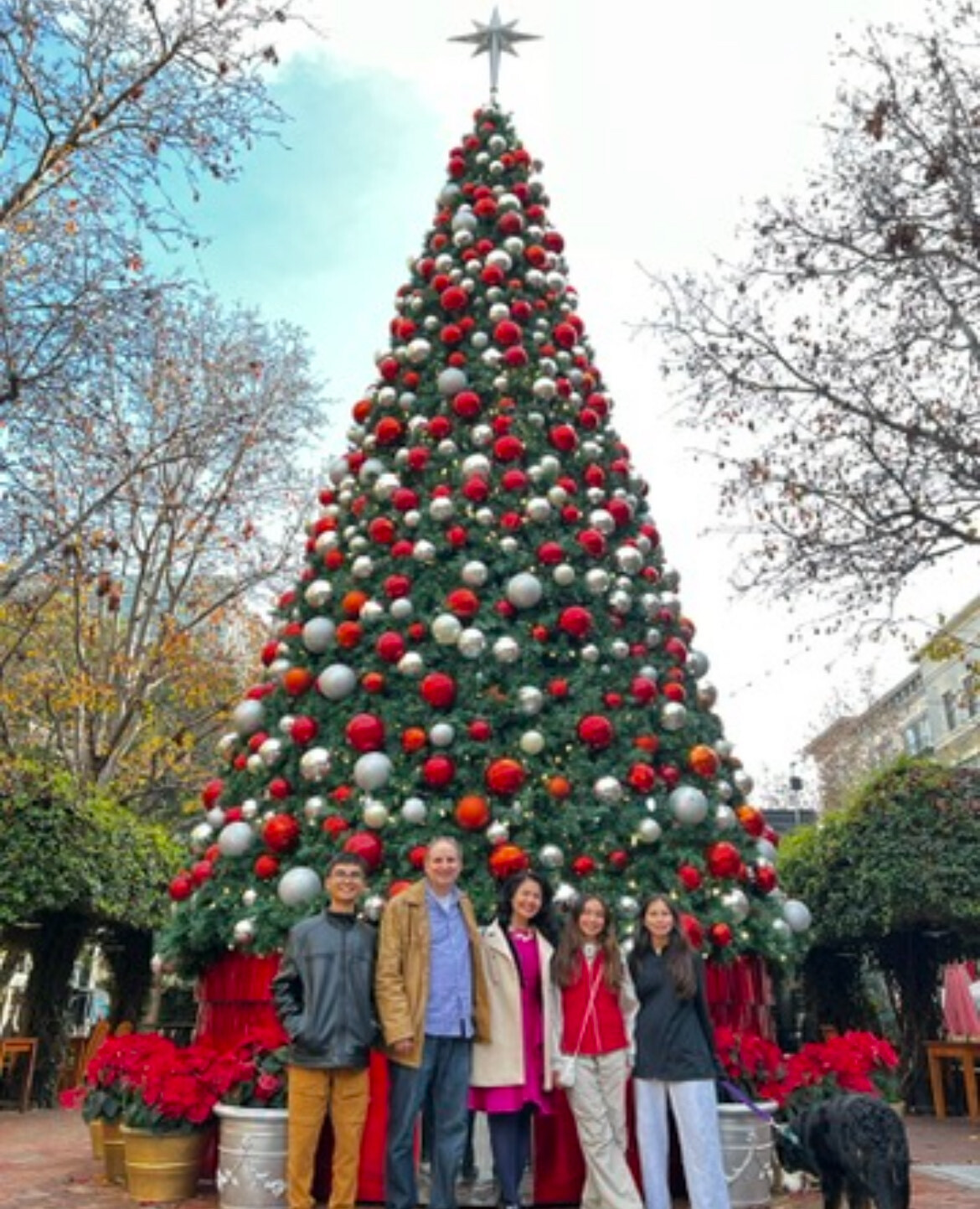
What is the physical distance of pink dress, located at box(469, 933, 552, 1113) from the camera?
473 cm

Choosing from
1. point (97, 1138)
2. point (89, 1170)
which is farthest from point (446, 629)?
point (89, 1170)

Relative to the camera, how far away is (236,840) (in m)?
6.13

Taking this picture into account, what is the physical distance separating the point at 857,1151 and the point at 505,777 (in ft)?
8.09

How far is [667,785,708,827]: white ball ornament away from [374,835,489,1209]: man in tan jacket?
5.60 feet

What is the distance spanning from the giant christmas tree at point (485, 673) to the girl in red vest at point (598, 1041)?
0.73 meters

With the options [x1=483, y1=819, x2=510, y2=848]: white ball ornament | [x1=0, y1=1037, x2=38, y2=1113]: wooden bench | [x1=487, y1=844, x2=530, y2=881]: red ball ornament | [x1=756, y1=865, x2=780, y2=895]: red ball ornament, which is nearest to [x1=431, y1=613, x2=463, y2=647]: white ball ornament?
[x1=483, y1=819, x2=510, y2=848]: white ball ornament

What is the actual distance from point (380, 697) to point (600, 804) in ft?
4.97

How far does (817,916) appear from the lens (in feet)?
39.2

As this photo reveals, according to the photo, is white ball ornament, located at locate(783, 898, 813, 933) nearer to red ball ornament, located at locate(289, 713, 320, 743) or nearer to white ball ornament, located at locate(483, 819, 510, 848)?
white ball ornament, located at locate(483, 819, 510, 848)

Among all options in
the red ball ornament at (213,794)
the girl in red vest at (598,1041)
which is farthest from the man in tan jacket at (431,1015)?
the red ball ornament at (213,794)

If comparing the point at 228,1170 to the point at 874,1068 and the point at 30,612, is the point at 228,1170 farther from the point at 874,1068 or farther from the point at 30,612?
the point at 30,612

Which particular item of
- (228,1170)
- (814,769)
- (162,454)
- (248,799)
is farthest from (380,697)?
(814,769)

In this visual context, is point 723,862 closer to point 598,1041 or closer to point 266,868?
point 598,1041

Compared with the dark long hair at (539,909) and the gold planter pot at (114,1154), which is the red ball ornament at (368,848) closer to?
the dark long hair at (539,909)
